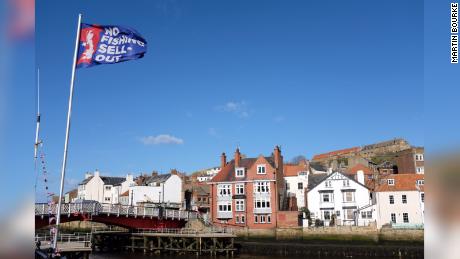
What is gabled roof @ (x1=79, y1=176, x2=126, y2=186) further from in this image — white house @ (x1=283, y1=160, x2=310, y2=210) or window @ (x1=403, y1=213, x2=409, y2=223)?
window @ (x1=403, y1=213, x2=409, y2=223)

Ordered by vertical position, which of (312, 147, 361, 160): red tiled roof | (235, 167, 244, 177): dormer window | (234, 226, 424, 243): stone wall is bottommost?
(234, 226, 424, 243): stone wall

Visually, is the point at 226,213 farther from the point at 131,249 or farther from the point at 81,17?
the point at 81,17

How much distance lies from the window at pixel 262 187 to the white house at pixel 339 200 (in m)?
6.42

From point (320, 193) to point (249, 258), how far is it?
1953cm

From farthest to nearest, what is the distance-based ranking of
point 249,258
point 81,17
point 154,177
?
point 154,177, point 249,258, point 81,17

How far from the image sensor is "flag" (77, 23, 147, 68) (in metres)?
13.4

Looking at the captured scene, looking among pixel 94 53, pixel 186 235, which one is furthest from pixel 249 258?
pixel 94 53

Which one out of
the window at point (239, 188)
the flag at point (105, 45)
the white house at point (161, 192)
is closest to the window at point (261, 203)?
the window at point (239, 188)

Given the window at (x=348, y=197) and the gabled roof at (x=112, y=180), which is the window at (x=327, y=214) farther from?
the gabled roof at (x=112, y=180)

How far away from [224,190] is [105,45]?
47533mm

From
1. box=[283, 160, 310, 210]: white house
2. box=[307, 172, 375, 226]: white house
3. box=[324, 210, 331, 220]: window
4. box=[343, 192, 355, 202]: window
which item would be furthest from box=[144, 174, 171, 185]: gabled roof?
box=[343, 192, 355, 202]: window

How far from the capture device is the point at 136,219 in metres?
51.7

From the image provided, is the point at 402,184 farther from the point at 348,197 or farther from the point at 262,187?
the point at 262,187

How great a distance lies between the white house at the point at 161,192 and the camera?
266 feet
